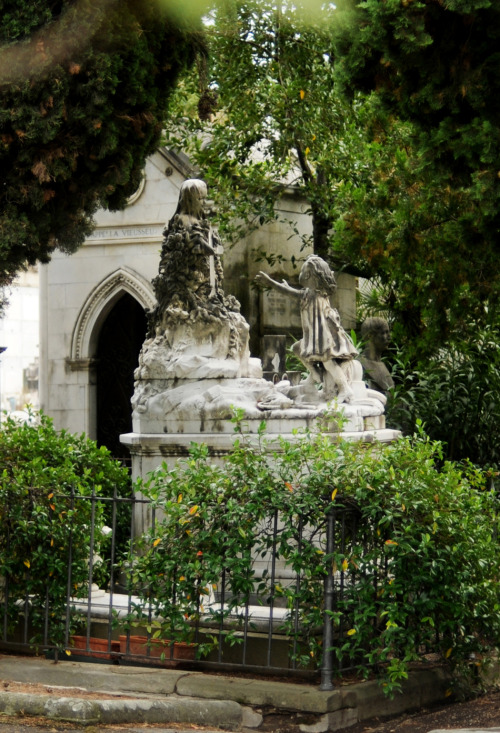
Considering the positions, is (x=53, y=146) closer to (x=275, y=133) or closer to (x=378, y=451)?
(x=378, y=451)

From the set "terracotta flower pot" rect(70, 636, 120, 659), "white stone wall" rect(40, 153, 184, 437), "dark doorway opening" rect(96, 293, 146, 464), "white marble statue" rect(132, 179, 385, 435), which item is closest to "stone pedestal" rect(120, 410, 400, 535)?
"white marble statue" rect(132, 179, 385, 435)

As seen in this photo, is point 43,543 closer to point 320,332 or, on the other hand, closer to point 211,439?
point 211,439

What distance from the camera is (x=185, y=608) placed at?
670cm

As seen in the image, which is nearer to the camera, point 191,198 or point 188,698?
point 188,698

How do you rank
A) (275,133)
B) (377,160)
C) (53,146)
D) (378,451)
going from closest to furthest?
(378,451) → (53,146) → (377,160) → (275,133)

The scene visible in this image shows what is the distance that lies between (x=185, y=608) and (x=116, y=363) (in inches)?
442

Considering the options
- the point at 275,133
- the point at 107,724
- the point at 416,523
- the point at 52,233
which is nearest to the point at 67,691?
the point at 107,724

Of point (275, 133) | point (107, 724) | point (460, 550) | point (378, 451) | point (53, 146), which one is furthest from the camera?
point (275, 133)

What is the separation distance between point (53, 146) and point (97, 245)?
26.4 feet

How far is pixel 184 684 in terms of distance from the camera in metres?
6.63

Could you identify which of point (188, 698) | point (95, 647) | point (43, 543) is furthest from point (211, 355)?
point (188, 698)

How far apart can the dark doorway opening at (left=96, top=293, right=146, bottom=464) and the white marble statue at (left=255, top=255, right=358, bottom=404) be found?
889cm

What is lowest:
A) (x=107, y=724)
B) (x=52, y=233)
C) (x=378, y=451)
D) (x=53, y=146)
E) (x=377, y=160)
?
(x=107, y=724)

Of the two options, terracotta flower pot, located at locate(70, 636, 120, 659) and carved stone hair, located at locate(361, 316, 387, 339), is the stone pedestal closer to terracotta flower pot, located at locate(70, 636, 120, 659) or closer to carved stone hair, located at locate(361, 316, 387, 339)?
terracotta flower pot, located at locate(70, 636, 120, 659)
